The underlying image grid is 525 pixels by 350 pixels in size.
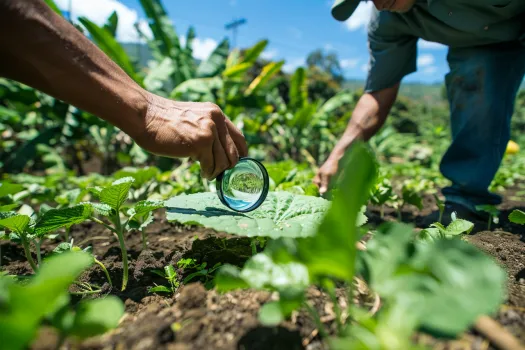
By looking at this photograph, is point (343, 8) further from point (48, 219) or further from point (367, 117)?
point (48, 219)

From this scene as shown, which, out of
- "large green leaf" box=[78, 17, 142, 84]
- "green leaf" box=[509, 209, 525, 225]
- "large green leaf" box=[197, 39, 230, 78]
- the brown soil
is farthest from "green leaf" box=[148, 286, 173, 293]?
"large green leaf" box=[197, 39, 230, 78]

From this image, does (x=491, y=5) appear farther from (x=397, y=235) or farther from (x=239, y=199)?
(x=397, y=235)

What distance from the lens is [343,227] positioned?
22.4 inches

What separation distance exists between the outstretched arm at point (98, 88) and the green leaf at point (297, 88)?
5747 millimetres

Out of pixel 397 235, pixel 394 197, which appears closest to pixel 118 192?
pixel 397 235

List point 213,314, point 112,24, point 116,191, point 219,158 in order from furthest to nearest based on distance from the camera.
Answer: point 112,24
point 219,158
point 116,191
point 213,314

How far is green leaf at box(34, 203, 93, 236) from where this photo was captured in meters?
1.13

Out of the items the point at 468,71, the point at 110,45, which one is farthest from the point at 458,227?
the point at 110,45

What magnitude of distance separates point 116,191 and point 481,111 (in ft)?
7.71

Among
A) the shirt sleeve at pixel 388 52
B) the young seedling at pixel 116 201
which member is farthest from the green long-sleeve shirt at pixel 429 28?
the young seedling at pixel 116 201

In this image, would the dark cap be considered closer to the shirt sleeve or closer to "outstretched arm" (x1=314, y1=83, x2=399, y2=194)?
the shirt sleeve

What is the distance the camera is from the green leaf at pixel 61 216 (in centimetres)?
113

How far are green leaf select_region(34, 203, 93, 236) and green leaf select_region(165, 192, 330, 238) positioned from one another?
266 millimetres

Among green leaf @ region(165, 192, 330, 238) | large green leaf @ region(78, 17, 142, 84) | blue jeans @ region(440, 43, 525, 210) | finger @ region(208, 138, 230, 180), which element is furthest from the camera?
large green leaf @ region(78, 17, 142, 84)
